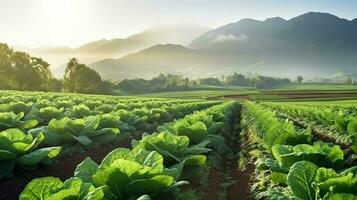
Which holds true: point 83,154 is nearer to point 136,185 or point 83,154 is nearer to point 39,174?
point 39,174

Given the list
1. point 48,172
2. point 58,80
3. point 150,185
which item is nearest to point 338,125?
point 48,172

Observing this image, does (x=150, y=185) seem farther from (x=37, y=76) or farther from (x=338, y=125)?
(x=37, y=76)

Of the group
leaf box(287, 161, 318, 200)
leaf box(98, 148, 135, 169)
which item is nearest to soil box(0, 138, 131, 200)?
leaf box(98, 148, 135, 169)

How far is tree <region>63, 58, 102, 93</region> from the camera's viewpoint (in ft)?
271

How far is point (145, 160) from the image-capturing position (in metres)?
5.26

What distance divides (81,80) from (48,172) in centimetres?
7729

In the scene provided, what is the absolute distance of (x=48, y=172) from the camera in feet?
25.3

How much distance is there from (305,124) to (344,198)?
53.1 feet

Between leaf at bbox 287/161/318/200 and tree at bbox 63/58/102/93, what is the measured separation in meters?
78.7

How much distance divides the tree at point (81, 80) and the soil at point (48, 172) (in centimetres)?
7320

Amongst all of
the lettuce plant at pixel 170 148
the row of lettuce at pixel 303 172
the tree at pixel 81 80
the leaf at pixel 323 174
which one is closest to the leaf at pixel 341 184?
the row of lettuce at pixel 303 172

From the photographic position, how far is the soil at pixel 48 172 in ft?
21.4

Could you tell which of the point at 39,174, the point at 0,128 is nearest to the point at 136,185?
the point at 39,174

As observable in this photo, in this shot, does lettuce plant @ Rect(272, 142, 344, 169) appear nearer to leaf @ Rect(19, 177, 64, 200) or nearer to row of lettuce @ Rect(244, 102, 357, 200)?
row of lettuce @ Rect(244, 102, 357, 200)
